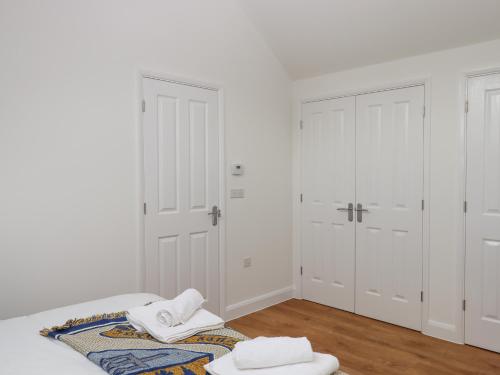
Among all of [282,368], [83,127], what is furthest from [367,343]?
[83,127]

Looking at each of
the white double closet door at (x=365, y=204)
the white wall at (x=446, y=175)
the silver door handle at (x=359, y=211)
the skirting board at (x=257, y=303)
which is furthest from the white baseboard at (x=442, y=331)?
the skirting board at (x=257, y=303)

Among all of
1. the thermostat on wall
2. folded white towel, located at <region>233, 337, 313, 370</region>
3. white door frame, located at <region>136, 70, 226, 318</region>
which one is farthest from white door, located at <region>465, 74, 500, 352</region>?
folded white towel, located at <region>233, 337, 313, 370</region>

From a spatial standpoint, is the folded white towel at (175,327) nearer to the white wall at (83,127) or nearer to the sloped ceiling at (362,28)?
the white wall at (83,127)

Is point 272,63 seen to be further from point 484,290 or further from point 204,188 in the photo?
A: point 484,290

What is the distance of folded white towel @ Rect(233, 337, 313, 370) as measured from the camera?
135cm

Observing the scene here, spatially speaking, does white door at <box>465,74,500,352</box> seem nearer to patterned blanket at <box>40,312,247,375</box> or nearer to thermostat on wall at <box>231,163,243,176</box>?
thermostat on wall at <box>231,163,243,176</box>

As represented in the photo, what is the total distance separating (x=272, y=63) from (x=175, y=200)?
71.1 inches

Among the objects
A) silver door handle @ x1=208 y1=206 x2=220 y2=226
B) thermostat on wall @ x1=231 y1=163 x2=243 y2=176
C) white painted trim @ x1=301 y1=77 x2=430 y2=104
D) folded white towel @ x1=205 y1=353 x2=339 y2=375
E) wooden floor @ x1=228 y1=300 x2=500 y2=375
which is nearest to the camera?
folded white towel @ x1=205 y1=353 x2=339 y2=375

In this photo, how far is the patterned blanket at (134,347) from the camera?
140cm

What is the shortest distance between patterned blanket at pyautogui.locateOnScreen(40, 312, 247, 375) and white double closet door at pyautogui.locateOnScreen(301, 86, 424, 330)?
233cm

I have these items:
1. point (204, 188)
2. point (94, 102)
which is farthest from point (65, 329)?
point (204, 188)

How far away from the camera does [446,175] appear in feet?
10.8

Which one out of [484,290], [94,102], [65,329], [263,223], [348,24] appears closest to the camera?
[65,329]

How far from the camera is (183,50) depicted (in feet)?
10.9
